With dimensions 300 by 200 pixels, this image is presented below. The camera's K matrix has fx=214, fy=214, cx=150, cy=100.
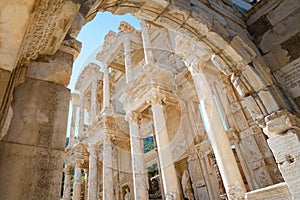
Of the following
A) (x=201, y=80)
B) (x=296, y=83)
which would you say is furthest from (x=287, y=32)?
(x=201, y=80)

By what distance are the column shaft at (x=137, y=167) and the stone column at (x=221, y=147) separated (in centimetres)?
323

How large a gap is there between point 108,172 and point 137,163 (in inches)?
112

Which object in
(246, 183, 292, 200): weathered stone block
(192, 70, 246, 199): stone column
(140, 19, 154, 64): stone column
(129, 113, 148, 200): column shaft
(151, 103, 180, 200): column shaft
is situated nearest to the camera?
(246, 183, 292, 200): weathered stone block

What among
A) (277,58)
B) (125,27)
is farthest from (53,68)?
(125,27)

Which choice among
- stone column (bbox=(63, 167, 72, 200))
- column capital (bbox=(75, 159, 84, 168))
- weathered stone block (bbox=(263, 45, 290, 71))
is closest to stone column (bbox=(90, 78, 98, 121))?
column capital (bbox=(75, 159, 84, 168))

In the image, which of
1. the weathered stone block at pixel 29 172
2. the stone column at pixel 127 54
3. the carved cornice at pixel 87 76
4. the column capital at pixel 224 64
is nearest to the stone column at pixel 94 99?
the carved cornice at pixel 87 76

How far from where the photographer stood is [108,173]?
1079 cm

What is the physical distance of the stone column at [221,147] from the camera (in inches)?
222

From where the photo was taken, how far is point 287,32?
3.96 m

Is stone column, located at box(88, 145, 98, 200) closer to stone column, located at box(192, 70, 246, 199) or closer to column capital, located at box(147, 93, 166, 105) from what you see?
column capital, located at box(147, 93, 166, 105)

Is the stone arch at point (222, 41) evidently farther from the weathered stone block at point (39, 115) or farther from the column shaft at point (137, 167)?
the column shaft at point (137, 167)

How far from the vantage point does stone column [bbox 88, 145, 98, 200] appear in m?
11.4

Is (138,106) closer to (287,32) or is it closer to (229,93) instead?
(229,93)

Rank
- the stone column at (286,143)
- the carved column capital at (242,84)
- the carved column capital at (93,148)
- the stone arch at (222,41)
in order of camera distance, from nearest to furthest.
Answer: the stone column at (286,143), the stone arch at (222,41), the carved column capital at (242,84), the carved column capital at (93,148)
